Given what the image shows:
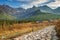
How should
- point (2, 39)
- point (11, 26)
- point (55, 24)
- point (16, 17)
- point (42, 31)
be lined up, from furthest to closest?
point (42, 31)
point (55, 24)
point (16, 17)
point (11, 26)
point (2, 39)

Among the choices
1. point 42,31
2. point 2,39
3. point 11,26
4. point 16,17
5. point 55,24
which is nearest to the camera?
point 2,39

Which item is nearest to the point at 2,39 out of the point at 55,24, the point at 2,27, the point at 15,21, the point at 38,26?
the point at 2,27

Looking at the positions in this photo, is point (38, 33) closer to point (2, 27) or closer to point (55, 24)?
point (55, 24)

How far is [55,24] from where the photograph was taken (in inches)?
386

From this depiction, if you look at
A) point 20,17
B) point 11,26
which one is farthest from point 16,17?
point 11,26

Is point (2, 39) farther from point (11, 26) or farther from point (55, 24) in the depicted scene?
point (55, 24)

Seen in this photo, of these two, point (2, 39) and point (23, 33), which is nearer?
point (2, 39)

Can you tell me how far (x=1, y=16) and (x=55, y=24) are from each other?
2594 mm

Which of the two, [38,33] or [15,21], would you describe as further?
[38,33]

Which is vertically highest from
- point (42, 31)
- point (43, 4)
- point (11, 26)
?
point (43, 4)

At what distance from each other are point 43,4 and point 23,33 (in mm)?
1554

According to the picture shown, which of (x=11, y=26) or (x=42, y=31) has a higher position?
(x=11, y=26)

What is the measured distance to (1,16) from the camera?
8.90 metres

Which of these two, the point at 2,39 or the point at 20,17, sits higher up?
the point at 20,17
